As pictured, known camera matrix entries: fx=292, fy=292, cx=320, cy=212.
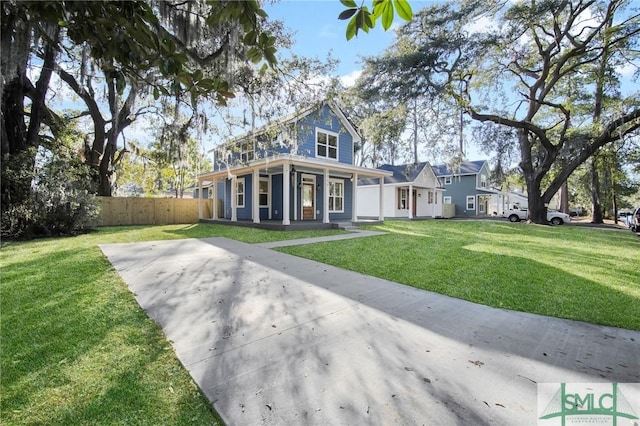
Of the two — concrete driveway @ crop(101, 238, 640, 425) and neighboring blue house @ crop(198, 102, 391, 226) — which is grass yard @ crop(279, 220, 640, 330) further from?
neighboring blue house @ crop(198, 102, 391, 226)

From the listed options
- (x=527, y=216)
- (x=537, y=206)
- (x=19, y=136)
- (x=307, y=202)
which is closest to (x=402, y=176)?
(x=537, y=206)

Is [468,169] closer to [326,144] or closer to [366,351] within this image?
[326,144]

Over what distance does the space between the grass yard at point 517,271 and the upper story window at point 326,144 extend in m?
6.99

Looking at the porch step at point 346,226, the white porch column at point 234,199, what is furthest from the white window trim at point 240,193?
the porch step at point 346,226

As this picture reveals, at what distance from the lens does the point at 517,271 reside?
5867mm

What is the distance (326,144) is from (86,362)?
13.7 m

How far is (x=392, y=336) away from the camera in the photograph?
3.05 m

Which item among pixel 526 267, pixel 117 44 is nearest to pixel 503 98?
pixel 526 267

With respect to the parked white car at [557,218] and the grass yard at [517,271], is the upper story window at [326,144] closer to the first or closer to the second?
the grass yard at [517,271]

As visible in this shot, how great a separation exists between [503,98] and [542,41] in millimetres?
3413

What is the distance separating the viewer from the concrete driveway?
200 cm

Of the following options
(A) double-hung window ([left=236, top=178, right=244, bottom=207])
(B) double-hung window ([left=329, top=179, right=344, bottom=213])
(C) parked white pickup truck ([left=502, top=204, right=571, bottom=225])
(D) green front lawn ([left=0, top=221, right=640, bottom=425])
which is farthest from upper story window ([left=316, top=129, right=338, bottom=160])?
(C) parked white pickup truck ([left=502, top=204, right=571, bottom=225])

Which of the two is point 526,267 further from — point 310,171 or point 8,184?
point 8,184

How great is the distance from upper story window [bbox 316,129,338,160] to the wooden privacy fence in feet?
27.7
